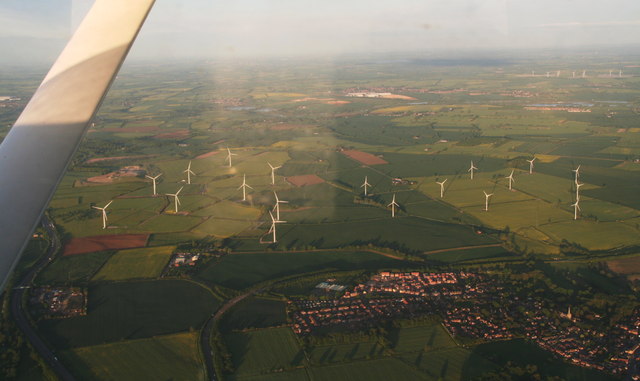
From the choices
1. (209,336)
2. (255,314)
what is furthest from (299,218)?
(209,336)

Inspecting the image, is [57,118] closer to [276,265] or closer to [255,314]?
[255,314]

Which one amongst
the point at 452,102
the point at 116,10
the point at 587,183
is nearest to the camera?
the point at 116,10

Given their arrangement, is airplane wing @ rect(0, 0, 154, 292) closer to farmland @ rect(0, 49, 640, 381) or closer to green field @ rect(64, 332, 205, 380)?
farmland @ rect(0, 49, 640, 381)

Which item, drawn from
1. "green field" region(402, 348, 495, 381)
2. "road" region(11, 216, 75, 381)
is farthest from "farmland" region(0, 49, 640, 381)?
"road" region(11, 216, 75, 381)

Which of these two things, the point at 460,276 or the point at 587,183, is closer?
the point at 460,276

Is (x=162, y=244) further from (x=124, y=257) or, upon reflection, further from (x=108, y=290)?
(x=108, y=290)

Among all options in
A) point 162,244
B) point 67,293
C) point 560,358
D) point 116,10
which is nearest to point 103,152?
point 162,244

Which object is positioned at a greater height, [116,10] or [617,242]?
[116,10]
